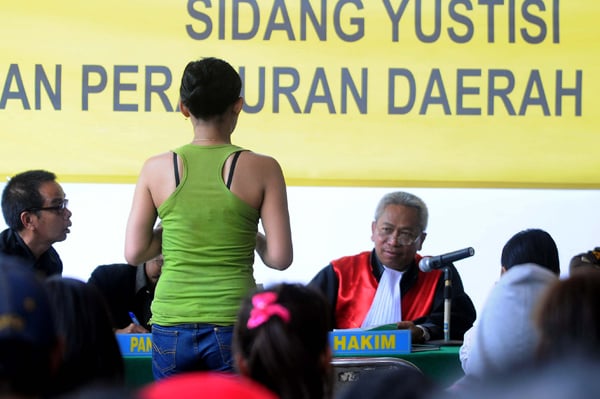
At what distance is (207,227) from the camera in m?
2.59

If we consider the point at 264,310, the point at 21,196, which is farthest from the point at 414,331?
the point at 264,310

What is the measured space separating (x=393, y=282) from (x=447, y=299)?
41 cm

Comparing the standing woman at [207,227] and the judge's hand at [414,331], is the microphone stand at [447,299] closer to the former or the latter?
the judge's hand at [414,331]

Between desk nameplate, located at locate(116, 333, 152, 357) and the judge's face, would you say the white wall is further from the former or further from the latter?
desk nameplate, located at locate(116, 333, 152, 357)

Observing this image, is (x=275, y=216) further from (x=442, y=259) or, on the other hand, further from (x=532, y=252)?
(x=442, y=259)

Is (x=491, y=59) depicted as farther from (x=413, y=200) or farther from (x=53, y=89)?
(x=53, y=89)

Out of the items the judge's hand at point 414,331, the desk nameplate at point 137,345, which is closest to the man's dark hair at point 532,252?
the judge's hand at point 414,331

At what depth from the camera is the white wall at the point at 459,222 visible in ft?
15.1

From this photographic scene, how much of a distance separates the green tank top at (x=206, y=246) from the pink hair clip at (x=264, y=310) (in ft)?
2.16

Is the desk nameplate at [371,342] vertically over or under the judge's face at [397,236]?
under

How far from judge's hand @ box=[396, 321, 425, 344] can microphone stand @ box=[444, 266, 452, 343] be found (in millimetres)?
93

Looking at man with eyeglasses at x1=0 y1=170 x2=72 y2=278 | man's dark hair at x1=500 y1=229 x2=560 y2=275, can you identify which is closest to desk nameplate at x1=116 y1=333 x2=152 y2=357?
man with eyeglasses at x1=0 y1=170 x2=72 y2=278

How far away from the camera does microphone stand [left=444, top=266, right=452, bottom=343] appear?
380 centimetres

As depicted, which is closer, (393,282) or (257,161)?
(257,161)
